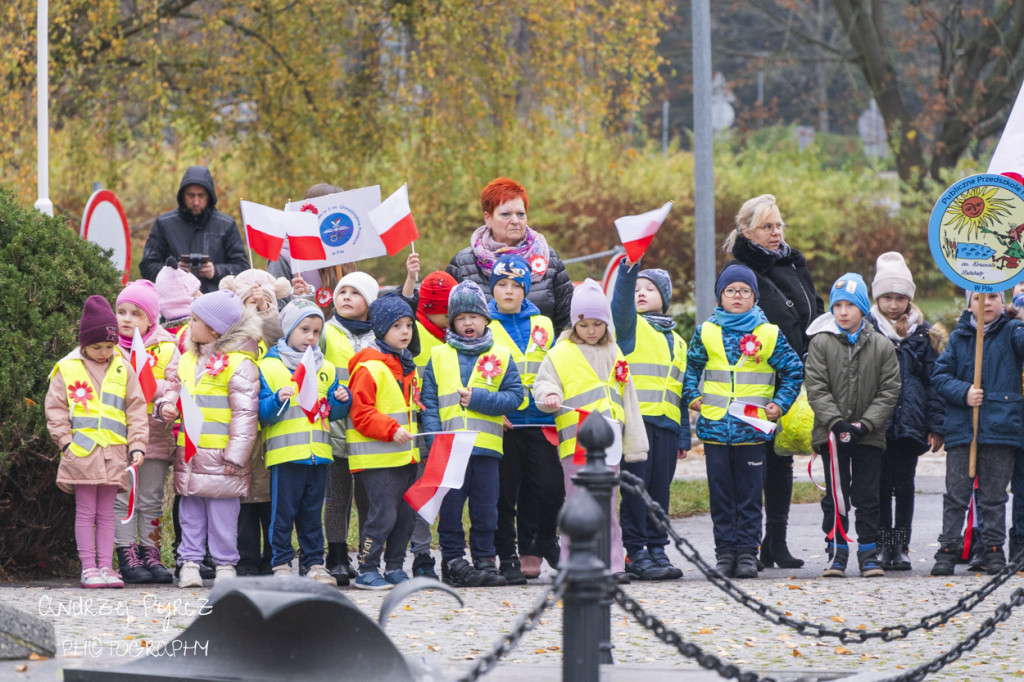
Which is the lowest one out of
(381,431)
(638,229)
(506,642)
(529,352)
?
(506,642)

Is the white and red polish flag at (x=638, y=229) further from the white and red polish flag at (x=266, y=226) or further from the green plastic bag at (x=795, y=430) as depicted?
the white and red polish flag at (x=266, y=226)

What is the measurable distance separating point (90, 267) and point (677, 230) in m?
15.2

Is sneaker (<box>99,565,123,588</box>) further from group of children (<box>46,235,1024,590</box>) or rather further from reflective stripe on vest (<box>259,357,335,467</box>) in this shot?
reflective stripe on vest (<box>259,357,335,467</box>)

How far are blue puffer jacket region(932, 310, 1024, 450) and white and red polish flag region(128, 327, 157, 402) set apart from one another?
4671mm

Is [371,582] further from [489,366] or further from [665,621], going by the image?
[665,621]

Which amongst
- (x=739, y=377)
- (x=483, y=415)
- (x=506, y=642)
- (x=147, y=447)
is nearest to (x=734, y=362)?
(x=739, y=377)

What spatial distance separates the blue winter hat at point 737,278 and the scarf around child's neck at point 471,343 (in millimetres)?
1446

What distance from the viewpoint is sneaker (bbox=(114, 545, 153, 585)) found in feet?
26.1

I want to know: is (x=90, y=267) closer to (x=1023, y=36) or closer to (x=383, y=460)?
(x=383, y=460)

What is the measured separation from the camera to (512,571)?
8.22 metres

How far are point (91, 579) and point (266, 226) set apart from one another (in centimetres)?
248

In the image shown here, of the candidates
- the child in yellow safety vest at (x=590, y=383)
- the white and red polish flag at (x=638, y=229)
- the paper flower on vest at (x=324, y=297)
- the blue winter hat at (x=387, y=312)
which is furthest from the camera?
the paper flower on vest at (x=324, y=297)

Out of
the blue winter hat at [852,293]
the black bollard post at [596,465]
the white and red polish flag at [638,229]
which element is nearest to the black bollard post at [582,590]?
the black bollard post at [596,465]

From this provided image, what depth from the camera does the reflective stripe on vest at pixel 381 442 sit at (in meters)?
7.92
